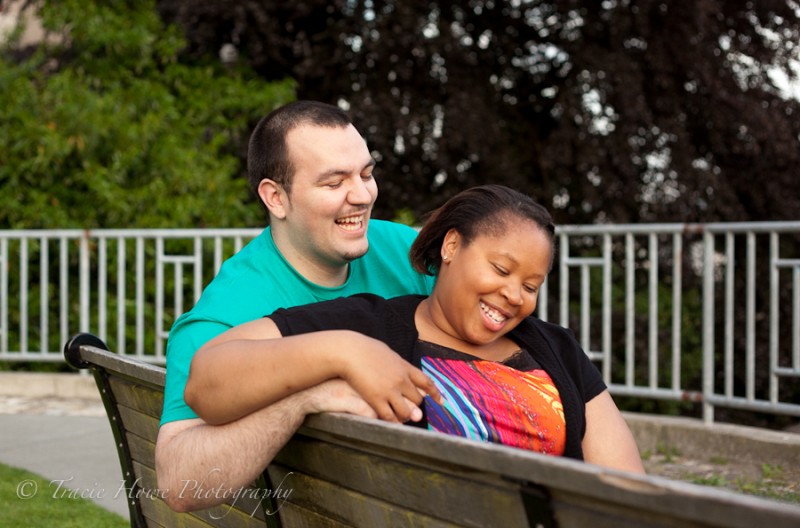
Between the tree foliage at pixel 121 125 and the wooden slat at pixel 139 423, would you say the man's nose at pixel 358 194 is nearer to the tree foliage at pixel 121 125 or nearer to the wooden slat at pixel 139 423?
the wooden slat at pixel 139 423

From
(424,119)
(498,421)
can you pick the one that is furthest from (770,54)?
(498,421)

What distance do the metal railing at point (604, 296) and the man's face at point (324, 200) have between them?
3274mm

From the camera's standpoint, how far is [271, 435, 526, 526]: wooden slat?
1.27m

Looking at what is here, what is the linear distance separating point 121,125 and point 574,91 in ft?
14.7

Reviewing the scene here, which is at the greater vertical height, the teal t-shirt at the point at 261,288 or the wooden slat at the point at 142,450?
the teal t-shirt at the point at 261,288

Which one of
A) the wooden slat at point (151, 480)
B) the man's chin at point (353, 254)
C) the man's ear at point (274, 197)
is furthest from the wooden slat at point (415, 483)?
the man's ear at point (274, 197)

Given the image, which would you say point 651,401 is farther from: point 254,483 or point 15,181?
point 254,483

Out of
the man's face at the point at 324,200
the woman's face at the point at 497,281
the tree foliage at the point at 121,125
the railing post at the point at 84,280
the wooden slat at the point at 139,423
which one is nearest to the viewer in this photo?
the woman's face at the point at 497,281

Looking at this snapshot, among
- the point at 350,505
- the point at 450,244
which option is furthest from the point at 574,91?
the point at 350,505

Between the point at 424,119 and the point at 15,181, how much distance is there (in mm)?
4178

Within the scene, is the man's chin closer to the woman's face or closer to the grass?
the woman's face

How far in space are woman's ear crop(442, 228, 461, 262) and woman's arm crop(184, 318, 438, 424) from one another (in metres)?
0.49
